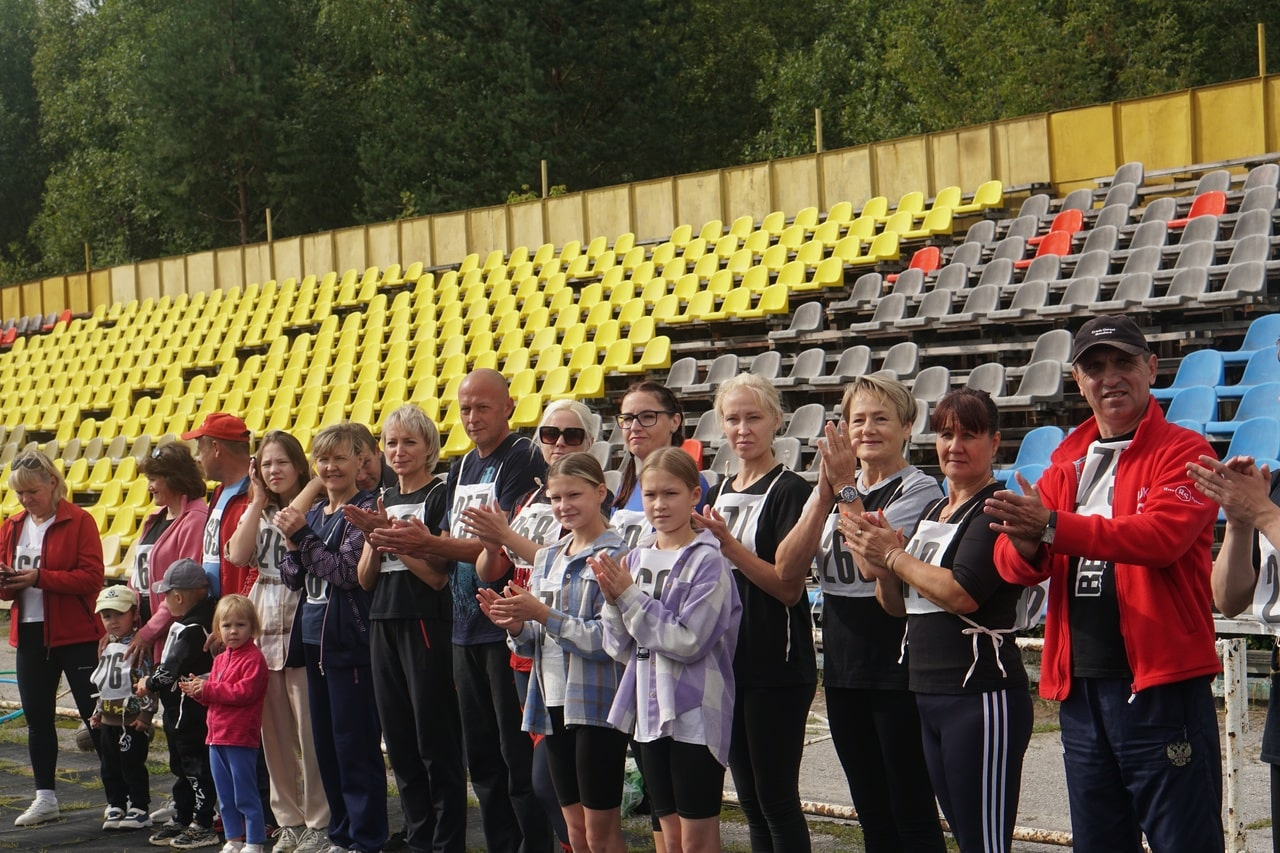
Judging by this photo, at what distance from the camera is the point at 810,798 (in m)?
6.25

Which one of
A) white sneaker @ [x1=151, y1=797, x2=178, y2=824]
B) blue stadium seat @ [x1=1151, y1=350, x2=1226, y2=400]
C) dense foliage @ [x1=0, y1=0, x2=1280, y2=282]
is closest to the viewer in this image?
white sneaker @ [x1=151, y1=797, x2=178, y2=824]

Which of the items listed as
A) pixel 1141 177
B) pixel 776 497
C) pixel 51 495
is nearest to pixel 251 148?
pixel 1141 177

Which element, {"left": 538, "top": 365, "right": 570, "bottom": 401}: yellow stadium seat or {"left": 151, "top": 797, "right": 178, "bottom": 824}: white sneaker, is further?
{"left": 538, "top": 365, "right": 570, "bottom": 401}: yellow stadium seat

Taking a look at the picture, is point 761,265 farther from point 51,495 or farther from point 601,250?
point 51,495

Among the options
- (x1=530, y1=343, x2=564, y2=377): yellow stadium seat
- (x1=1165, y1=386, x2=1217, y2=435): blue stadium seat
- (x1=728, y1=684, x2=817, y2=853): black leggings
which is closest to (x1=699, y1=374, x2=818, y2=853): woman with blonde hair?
(x1=728, y1=684, x2=817, y2=853): black leggings

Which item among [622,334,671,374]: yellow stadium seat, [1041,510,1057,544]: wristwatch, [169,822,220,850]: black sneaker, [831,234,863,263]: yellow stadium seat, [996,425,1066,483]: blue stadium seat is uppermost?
[831,234,863,263]: yellow stadium seat

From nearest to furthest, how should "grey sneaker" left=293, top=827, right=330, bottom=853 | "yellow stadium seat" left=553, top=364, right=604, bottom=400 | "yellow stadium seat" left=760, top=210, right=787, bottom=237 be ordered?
"grey sneaker" left=293, top=827, right=330, bottom=853
"yellow stadium seat" left=553, top=364, right=604, bottom=400
"yellow stadium seat" left=760, top=210, right=787, bottom=237

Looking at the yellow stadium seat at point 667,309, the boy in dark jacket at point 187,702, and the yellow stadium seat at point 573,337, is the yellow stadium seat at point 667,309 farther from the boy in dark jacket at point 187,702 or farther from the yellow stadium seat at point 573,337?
the boy in dark jacket at point 187,702

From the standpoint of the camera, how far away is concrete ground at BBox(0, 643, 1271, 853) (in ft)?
18.4

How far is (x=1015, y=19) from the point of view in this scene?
3253 cm

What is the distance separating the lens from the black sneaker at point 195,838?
6242 millimetres

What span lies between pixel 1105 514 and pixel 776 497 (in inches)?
47.8

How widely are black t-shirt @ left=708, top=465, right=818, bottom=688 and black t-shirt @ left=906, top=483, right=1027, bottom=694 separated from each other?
1.67 feet

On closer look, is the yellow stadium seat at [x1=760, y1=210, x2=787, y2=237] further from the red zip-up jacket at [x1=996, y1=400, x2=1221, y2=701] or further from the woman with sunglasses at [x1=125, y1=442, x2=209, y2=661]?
the red zip-up jacket at [x1=996, y1=400, x2=1221, y2=701]
